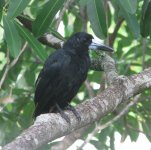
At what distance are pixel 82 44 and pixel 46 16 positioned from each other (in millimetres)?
866

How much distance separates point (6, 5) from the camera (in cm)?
379

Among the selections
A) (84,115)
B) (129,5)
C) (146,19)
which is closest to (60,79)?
(146,19)

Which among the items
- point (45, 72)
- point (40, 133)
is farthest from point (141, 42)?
point (40, 133)

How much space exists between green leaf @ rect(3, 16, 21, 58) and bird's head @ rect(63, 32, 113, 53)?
73cm

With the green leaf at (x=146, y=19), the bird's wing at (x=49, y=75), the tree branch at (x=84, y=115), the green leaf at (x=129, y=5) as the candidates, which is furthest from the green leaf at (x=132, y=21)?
the bird's wing at (x=49, y=75)

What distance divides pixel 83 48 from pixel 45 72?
16.9 inches

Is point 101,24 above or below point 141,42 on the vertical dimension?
above

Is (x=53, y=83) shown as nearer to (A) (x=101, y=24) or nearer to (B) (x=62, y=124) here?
(A) (x=101, y=24)

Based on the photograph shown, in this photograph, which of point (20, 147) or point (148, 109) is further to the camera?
point (148, 109)

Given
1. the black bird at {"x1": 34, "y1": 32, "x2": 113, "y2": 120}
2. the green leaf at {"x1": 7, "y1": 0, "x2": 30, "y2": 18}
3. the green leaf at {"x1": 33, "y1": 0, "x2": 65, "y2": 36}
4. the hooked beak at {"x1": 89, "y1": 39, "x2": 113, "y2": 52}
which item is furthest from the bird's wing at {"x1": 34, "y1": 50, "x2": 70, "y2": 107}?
the green leaf at {"x1": 7, "y1": 0, "x2": 30, "y2": 18}

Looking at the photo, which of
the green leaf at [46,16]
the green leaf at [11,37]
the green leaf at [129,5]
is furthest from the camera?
the green leaf at [11,37]

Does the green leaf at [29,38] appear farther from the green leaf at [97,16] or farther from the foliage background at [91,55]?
the green leaf at [97,16]

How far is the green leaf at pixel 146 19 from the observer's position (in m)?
3.92

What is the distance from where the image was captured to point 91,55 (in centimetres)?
454
